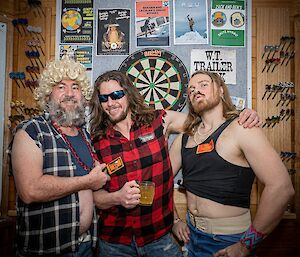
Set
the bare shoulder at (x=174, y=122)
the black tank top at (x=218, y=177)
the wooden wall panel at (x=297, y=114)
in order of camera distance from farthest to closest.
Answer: the wooden wall panel at (x=297, y=114) < the bare shoulder at (x=174, y=122) < the black tank top at (x=218, y=177)

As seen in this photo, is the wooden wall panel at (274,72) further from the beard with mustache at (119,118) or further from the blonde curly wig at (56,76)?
the blonde curly wig at (56,76)

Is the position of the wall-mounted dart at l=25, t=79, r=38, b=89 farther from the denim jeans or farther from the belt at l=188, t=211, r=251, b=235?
the belt at l=188, t=211, r=251, b=235

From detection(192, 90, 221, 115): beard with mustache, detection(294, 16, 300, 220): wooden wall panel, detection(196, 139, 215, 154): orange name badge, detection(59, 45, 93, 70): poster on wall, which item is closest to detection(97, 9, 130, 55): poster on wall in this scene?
detection(59, 45, 93, 70): poster on wall

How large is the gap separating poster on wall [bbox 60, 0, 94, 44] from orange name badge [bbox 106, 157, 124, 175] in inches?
61.2

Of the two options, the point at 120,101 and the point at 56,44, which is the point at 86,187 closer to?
the point at 120,101

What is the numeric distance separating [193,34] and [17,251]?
251cm

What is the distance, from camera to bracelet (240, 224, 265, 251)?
161cm

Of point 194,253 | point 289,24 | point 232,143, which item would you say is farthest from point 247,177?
point 289,24

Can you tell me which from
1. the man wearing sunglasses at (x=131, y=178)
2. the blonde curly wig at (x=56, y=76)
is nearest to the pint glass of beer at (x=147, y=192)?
the man wearing sunglasses at (x=131, y=178)

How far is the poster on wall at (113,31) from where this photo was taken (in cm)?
283

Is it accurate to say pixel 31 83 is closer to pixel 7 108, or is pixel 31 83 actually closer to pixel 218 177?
pixel 7 108

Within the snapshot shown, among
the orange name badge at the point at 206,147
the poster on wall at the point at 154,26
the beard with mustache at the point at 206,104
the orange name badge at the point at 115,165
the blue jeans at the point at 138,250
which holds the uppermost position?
the poster on wall at the point at 154,26

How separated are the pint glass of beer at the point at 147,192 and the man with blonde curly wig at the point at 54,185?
0.27 metres

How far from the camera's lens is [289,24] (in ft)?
9.23
